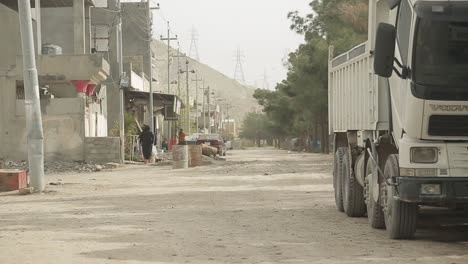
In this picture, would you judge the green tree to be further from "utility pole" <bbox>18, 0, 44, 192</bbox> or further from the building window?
"utility pole" <bbox>18, 0, 44, 192</bbox>

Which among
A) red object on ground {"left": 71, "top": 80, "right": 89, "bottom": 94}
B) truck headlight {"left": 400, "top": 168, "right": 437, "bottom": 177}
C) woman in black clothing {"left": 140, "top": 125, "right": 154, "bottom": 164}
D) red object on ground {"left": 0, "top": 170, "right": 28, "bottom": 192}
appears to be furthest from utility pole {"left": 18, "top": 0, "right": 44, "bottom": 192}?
woman in black clothing {"left": 140, "top": 125, "right": 154, "bottom": 164}

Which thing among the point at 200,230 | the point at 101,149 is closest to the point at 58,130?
the point at 101,149

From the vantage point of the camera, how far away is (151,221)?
12125 mm

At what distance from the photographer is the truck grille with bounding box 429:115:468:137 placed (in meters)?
8.42

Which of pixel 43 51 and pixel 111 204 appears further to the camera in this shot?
pixel 43 51

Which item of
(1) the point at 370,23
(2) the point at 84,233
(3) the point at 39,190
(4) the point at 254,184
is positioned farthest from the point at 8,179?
(1) the point at 370,23

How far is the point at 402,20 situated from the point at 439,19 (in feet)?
2.38

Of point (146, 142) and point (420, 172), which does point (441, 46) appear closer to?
point (420, 172)

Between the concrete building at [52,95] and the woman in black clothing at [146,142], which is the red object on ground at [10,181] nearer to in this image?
the concrete building at [52,95]

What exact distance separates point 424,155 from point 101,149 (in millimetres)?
23300

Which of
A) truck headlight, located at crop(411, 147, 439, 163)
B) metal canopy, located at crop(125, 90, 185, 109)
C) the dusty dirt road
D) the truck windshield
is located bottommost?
the dusty dirt road

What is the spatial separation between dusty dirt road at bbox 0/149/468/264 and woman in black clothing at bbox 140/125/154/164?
14530mm

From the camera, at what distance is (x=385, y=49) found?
8695 millimetres

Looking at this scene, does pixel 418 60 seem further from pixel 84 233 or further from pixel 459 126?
pixel 84 233
